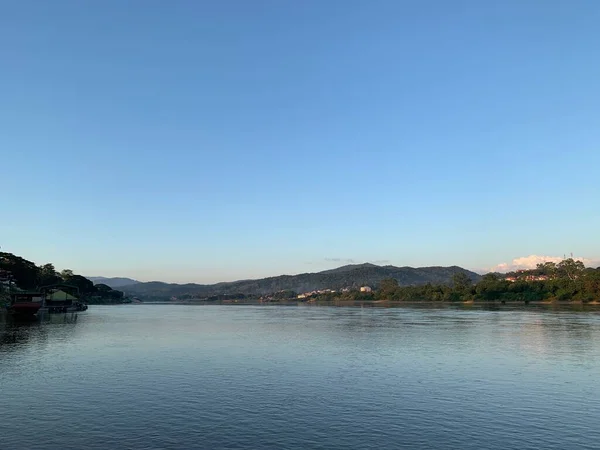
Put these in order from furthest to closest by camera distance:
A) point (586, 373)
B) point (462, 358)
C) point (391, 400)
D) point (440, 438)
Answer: point (462, 358), point (586, 373), point (391, 400), point (440, 438)

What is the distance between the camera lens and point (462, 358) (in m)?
47.0

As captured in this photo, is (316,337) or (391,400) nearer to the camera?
(391,400)

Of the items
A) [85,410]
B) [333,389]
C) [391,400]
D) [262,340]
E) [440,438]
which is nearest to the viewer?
[440,438]

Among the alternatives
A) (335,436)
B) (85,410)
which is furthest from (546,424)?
(85,410)

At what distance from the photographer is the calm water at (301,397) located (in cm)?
2228

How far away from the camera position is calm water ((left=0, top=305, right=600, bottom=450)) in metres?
22.3

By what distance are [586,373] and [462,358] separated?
1132cm

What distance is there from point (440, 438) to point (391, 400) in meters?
7.49

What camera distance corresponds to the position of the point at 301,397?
3030 cm

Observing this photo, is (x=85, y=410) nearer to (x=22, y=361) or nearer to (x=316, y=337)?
(x=22, y=361)

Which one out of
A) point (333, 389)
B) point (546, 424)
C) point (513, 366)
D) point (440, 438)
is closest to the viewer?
point (440, 438)

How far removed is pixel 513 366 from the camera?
4222 cm

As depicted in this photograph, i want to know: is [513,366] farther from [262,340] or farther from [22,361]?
[22,361]

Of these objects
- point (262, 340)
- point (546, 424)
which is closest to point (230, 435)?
point (546, 424)
